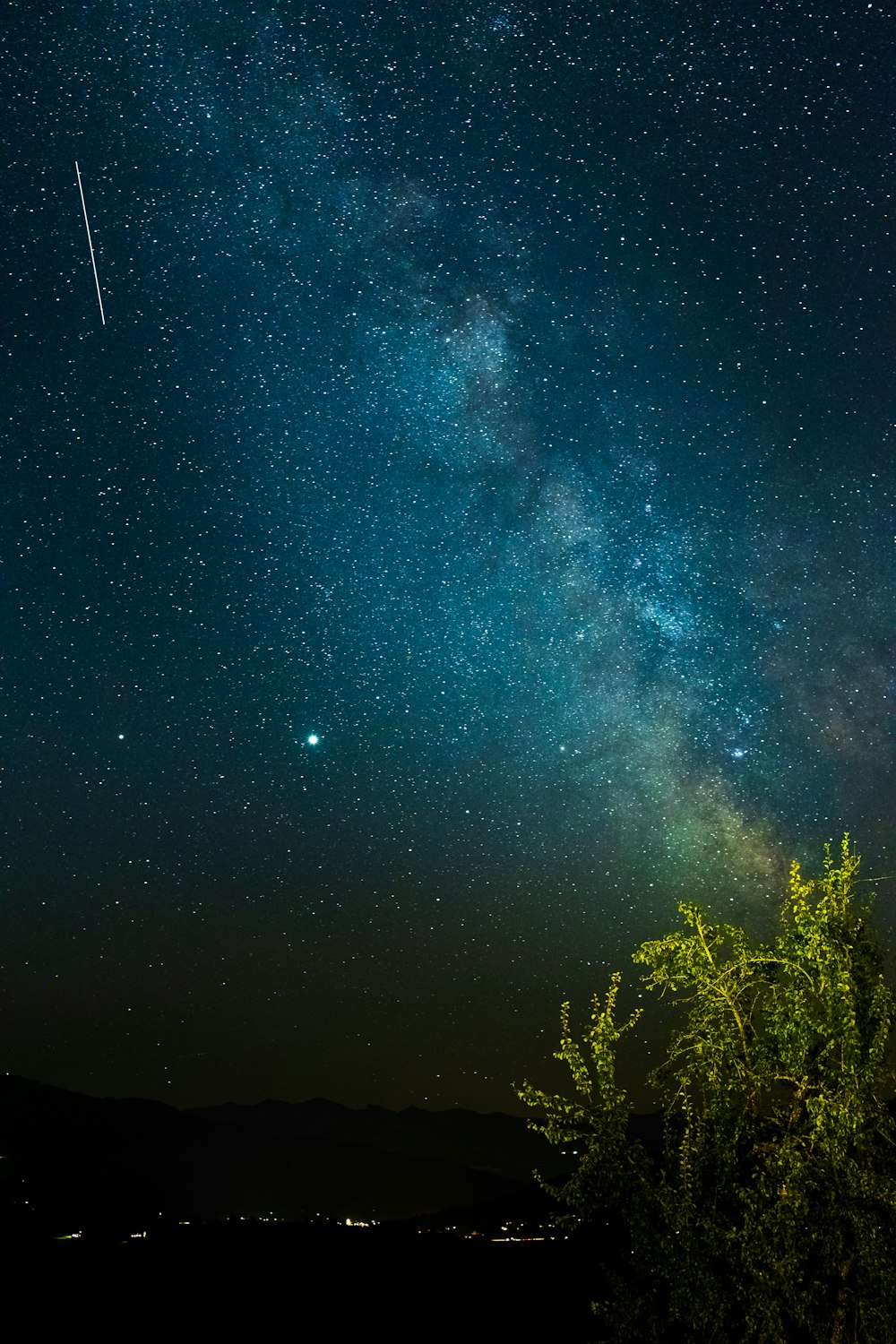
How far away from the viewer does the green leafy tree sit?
10.7 m

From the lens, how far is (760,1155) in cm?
1161

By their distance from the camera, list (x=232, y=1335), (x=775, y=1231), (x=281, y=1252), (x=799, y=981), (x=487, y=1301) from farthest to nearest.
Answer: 1. (x=281, y=1252)
2. (x=487, y=1301)
3. (x=232, y=1335)
4. (x=799, y=981)
5. (x=775, y=1231)

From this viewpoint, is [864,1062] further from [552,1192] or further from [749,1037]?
[552,1192]

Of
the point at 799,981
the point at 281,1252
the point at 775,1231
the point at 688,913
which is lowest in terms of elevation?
the point at 281,1252

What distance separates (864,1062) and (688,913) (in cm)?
268

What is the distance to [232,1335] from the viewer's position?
62.2 metres

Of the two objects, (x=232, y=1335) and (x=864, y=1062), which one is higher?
(x=864, y=1062)

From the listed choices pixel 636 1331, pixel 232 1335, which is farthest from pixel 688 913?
pixel 232 1335

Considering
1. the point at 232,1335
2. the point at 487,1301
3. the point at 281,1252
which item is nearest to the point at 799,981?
the point at 232,1335

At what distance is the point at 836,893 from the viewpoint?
494 inches

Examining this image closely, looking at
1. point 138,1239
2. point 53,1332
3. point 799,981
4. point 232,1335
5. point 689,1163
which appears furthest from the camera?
point 138,1239

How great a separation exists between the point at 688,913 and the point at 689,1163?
3030mm

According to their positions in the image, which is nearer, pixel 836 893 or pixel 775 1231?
pixel 775 1231

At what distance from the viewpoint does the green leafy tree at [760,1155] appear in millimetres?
10734
